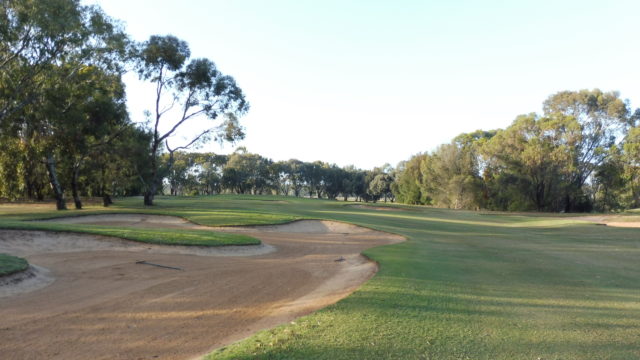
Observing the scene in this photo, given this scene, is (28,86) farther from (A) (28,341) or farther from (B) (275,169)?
(B) (275,169)

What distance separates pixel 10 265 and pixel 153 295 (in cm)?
469

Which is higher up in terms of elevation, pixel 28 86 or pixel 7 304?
pixel 28 86

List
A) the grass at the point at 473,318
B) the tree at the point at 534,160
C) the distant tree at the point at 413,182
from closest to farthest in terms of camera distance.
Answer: the grass at the point at 473,318
the tree at the point at 534,160
the distant tree at the point at 413,182

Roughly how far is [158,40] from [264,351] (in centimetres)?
3981

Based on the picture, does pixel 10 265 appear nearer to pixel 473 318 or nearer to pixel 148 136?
pixel 473 318

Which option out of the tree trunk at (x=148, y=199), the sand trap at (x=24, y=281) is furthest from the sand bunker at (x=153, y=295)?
the tree trunk at (x=148, y=199)

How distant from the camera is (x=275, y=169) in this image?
123 meters

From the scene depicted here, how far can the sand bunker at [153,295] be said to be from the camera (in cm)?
694

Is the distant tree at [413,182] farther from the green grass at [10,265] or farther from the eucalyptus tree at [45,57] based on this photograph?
the green grass at [10,265]

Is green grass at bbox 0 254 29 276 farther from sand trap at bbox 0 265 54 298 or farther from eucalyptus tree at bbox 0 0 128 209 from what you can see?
eucalyptus tree at bbox 0 0 128 209

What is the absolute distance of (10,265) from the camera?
435 inches

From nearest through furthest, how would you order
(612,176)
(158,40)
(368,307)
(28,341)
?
(28,341)
(368,307)
(158,40)
(612,176)

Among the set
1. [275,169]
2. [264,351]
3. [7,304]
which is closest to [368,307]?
[264,351]

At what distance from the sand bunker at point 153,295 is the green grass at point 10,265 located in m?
0.89
